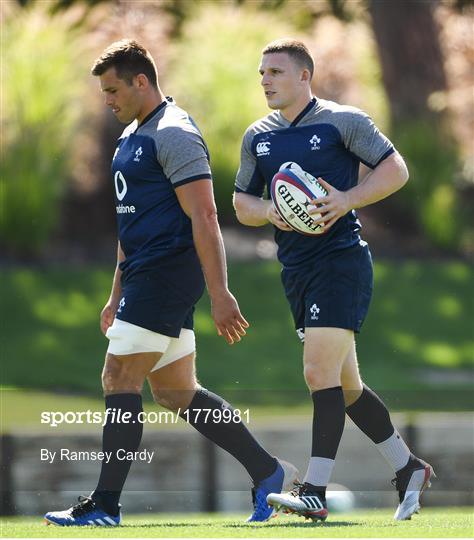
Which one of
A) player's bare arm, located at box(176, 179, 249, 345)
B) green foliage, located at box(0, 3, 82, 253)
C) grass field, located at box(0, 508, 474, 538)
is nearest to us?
grass field, located at box(0, 508, 474, 538)

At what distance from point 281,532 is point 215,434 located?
0.74 meters

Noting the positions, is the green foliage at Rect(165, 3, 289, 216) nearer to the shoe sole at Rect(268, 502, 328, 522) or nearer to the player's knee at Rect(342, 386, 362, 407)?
the player's knee at Rect(342, 386, 362, 407)

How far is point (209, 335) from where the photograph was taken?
54.7 feet


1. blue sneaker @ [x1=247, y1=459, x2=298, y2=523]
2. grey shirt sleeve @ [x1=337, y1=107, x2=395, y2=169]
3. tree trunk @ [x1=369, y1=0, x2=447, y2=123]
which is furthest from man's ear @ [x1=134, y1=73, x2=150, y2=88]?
tree trunk @ [x1=369, y1=0, x2=447, y2=123]

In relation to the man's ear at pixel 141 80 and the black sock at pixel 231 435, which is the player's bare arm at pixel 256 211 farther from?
the black sock at pixel 231 435

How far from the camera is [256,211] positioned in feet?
21.2

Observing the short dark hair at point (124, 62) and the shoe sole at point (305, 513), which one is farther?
the short dark hair at point (124, 62)

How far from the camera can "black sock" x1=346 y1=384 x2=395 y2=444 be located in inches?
258

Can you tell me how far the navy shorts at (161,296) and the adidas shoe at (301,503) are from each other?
0.85 m

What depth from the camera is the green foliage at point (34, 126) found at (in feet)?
55.0

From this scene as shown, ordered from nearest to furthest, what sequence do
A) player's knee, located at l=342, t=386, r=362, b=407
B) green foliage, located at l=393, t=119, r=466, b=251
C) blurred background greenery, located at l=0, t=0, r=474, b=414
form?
player's knee, located at l=342, t=386, r=362, b=407
blurred background greenery, located at l=0, t=0, r=474, b=414
green foliage, located at l=393, t=119, r=466, b=251

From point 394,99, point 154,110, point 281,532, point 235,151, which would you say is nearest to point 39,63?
point 235,151

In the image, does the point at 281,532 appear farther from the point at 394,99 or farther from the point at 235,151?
the point at 394,99

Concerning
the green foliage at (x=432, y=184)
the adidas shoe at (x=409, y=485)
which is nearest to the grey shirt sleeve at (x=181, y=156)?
the adidas shoe at (x=409, y=485)
